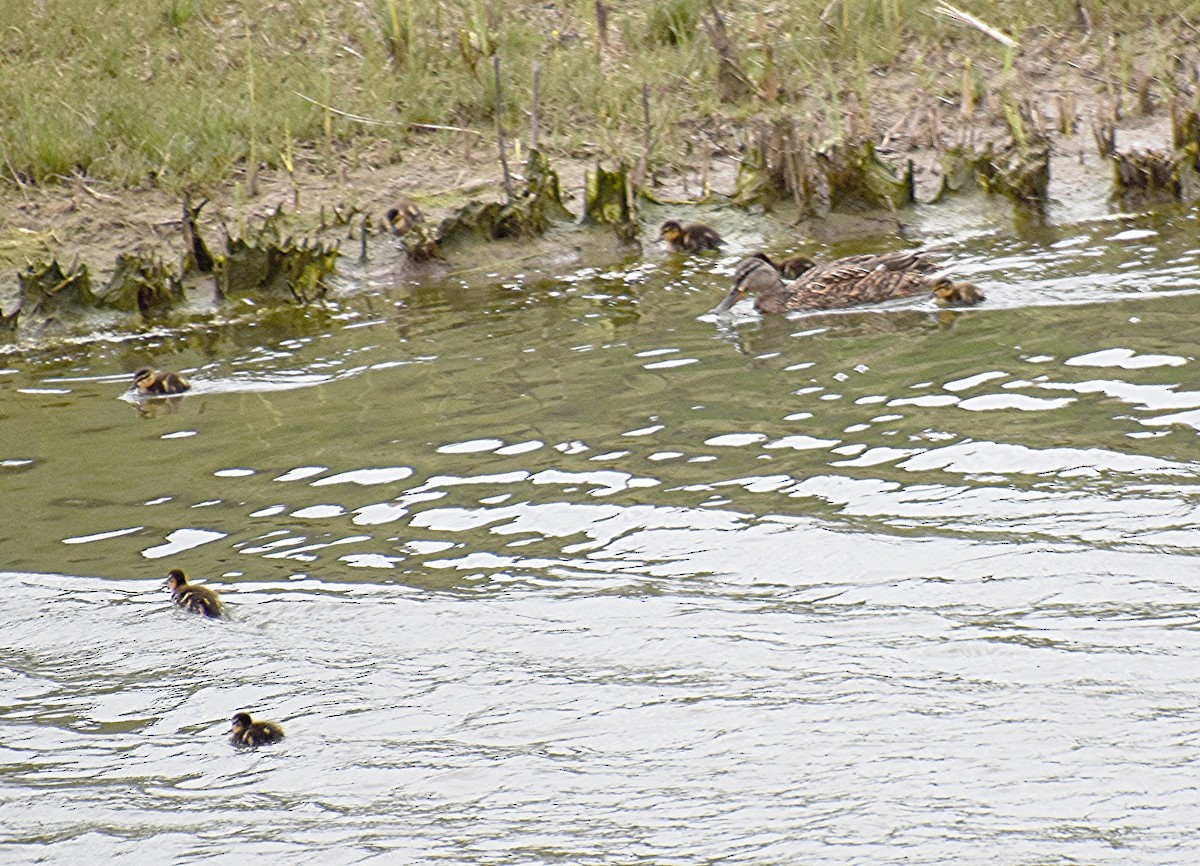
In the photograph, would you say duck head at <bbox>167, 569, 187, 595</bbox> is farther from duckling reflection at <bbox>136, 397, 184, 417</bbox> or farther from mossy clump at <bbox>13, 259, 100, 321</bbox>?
mossy clump at <bbox>13, 259, 100, 321</bbox>

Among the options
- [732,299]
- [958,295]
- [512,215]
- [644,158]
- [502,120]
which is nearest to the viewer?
[958,295]

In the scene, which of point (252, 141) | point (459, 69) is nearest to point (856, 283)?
point (252, 141)

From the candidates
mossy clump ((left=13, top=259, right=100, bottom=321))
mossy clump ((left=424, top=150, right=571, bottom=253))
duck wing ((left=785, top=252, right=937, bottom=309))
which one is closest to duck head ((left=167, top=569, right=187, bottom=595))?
duck wing ((left=785, top=252, right=937, bottom=309))

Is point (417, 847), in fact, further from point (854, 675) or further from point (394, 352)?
point (394, 352)

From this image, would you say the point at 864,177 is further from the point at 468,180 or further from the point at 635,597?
the point at 635,597

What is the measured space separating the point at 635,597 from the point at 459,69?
10578 mm

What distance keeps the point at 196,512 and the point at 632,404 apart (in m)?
2.46

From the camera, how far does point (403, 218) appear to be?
44.7ft

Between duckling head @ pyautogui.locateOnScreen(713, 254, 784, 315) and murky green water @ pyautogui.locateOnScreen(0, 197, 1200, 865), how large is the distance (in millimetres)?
404

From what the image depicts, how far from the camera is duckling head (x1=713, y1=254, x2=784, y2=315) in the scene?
11.4 metres

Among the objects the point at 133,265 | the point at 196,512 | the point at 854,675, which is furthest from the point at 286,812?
the point at 133,265

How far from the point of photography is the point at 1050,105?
1598 cm

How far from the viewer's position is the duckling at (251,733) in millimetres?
5652

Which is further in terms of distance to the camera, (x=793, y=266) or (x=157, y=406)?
(x=793, y=266)
